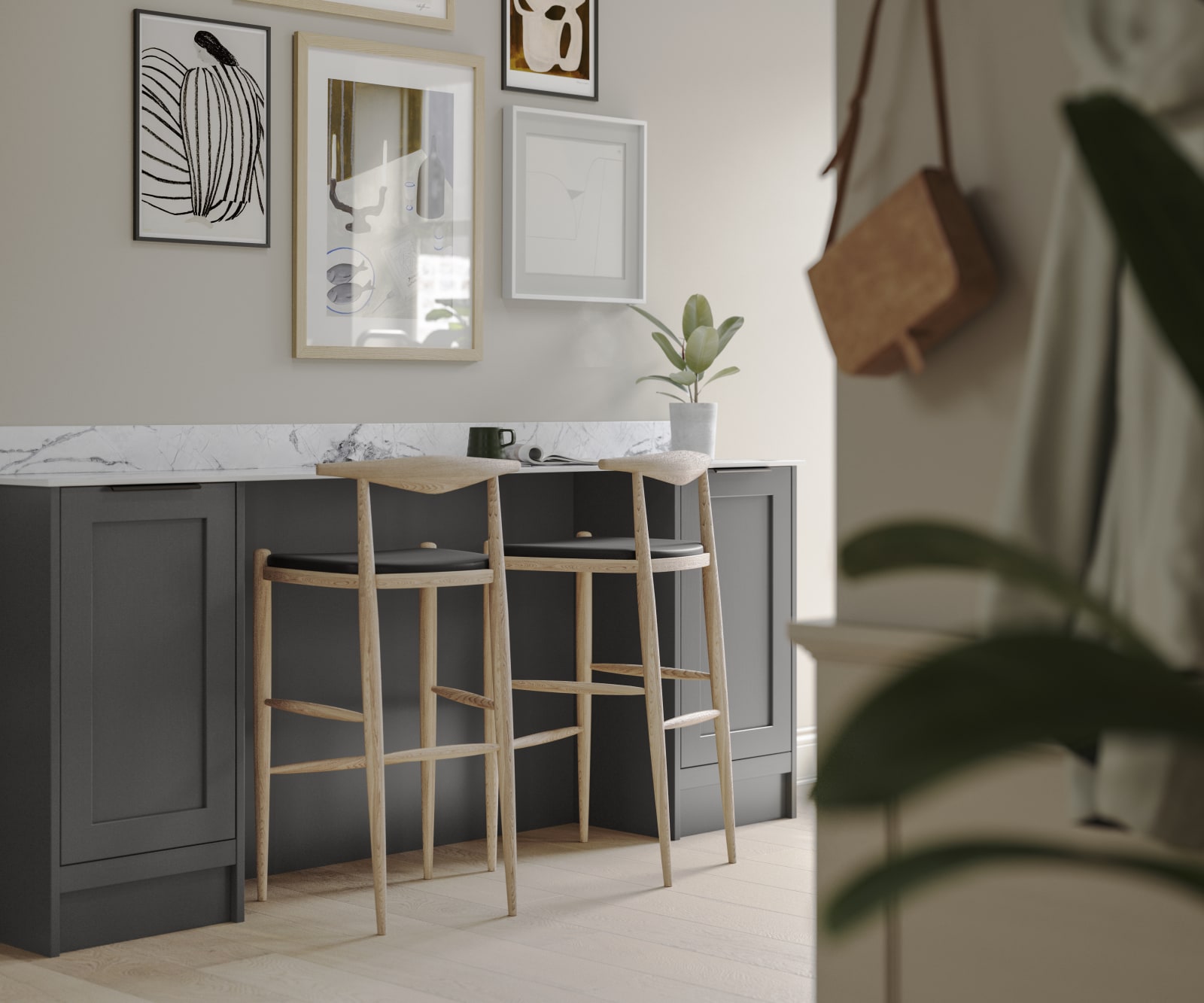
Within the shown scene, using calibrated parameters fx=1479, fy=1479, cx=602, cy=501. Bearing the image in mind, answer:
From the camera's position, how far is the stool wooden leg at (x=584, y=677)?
3846 mm

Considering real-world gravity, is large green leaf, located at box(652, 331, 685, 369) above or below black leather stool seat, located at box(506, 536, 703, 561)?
above

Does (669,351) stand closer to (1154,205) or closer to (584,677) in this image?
(584,677)

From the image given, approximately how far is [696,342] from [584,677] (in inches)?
39.8

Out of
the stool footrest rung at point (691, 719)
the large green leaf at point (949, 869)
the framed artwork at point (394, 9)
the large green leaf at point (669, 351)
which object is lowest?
the stool footrest rung at point (691, 719)

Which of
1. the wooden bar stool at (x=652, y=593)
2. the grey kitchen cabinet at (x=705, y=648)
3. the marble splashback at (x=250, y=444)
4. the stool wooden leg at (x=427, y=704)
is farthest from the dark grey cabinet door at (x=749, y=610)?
the stool wooden leg at (x=427, y=704)

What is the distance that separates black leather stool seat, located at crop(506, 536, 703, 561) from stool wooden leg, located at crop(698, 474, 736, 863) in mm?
64

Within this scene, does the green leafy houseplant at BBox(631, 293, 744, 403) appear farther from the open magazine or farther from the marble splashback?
the open magazine

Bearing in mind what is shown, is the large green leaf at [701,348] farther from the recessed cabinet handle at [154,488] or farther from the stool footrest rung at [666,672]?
the recessed cabinet handle at [154,488]

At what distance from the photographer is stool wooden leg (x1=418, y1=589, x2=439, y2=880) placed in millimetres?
3543

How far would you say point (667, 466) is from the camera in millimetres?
3434

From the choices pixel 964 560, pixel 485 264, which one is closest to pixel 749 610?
pixel 485 264

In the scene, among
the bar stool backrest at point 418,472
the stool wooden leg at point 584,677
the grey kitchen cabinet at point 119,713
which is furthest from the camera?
the stool wooden leg at point 584,677

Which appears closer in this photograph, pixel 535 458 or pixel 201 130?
pixel 201 130

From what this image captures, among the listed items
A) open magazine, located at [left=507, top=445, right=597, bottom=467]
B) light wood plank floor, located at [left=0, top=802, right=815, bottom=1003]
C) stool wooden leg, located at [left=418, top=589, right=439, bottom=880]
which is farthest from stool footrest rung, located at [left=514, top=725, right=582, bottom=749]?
open magazine, located at [left=507, top=445, right=597, bottom=467]
